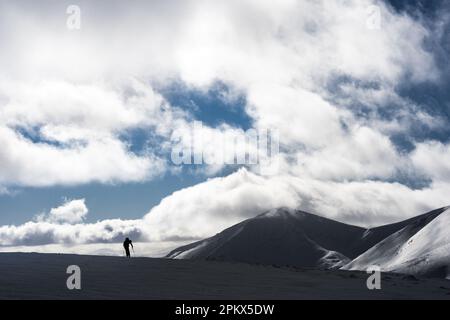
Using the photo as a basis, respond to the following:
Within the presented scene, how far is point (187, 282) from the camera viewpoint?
24594 mm

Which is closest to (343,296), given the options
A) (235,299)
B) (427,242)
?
(235,299)

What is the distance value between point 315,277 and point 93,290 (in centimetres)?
1318

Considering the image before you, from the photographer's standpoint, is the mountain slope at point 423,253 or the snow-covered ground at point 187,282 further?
the mountain slope at point 423,253

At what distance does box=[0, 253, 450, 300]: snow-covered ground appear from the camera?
2028 cm

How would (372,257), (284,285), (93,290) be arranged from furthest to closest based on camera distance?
(372,257) → (284,285) → (93,290)

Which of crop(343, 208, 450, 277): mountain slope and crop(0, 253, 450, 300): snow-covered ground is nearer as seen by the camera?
crop(0, 253, 450, 300): snow-covered ground

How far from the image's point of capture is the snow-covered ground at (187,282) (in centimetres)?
2028

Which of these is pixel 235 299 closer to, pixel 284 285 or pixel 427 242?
pixel 284 285

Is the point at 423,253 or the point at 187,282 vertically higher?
the point at 187,282

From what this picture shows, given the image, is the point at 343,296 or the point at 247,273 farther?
the point at 247,273

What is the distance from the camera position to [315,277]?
28141 mm

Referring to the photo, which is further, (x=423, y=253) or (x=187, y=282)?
(x=423, y=253)
